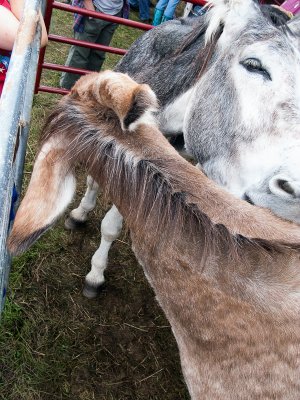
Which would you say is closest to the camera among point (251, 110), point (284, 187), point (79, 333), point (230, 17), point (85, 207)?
point (284, 187)

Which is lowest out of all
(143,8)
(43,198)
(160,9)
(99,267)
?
(143,8)

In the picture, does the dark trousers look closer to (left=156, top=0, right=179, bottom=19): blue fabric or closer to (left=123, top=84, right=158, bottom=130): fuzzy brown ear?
(left=156, top=0, right=179, bottom=19): blue fabric

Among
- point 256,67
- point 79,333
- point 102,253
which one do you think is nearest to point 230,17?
point 256,67

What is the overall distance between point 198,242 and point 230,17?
1.39m

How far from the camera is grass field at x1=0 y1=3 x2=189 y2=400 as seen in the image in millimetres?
2682

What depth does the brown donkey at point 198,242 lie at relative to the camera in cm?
148

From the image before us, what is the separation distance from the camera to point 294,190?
1.82 m

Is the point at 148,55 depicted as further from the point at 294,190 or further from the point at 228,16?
the point at 294,190

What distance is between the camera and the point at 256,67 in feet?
6.84

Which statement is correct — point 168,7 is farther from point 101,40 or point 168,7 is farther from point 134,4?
point 101,40

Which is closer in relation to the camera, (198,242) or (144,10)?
(198,242)

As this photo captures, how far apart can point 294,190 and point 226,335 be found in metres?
0.67

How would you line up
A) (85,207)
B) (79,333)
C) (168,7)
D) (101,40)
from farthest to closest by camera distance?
(168,7) → (101,40) → (85,207) → (79,333)

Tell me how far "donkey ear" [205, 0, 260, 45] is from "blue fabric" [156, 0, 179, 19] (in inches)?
192
